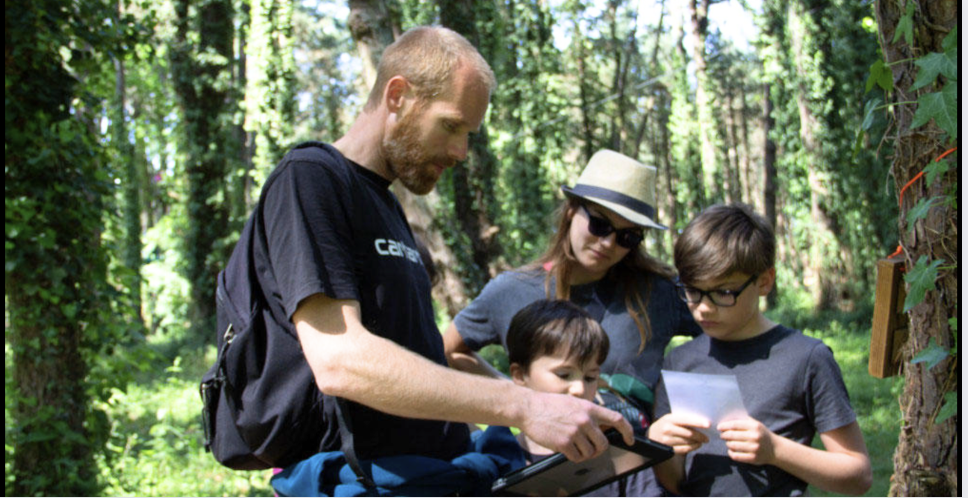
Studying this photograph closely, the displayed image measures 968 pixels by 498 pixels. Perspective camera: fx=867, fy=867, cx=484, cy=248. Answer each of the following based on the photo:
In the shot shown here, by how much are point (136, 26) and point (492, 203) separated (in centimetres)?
605

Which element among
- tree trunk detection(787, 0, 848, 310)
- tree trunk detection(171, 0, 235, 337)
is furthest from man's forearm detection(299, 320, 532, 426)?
tree trunk detection(787, 0, 848, 310)

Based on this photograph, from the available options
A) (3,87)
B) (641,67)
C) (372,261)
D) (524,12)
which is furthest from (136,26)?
(641,67)

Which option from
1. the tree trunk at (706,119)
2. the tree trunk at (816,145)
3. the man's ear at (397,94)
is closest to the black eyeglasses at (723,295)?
the man's ear at (397,94)

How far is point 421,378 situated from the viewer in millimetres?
2057

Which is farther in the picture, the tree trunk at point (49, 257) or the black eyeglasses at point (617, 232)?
the tree trunk at point (49, 257)

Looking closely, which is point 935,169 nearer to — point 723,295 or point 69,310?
point 723,295

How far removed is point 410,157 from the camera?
2.45 meters

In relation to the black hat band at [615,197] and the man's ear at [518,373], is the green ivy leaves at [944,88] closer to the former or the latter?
the black hat band at [615,197]

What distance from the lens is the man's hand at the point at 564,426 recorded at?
2.12 meters

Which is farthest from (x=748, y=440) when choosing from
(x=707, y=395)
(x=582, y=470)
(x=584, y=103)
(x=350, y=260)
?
(x=584, y=103)

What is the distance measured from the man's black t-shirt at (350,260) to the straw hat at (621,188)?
1.04 m

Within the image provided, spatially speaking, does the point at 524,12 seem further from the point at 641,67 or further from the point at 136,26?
the point at 641,67

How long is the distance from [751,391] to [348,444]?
1.38m

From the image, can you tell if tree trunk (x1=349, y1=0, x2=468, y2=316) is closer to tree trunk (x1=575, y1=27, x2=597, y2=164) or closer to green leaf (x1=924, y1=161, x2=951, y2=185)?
green leaf (x1=924, y1=161, x2=951, y2=185)
